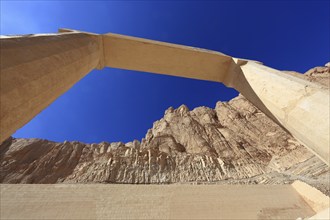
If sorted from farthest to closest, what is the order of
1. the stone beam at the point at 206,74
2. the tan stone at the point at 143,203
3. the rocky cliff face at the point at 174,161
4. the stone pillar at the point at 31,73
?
the rocky cliff face at the point at 174,161, the tan stone at the point at 143,203, the stone beam at the point at 206,74, the stone pillar at the point at 31,73

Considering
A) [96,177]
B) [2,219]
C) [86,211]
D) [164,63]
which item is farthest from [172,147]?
[164,63]

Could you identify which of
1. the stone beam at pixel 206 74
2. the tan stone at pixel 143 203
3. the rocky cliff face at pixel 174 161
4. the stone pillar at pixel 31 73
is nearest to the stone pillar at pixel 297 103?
the stone beam at pixel 206 74

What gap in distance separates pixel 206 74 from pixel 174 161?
14253mm

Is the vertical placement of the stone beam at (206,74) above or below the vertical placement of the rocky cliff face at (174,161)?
below

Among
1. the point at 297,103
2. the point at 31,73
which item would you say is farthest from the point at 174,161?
the point at 31,73

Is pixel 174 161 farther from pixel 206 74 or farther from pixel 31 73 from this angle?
pixel 31 73

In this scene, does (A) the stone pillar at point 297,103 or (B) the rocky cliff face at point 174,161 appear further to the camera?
(B) the rocky cliff face at point 174,161

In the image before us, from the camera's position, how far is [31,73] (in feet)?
7.06

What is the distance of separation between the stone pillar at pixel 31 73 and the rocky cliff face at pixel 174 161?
13.4m

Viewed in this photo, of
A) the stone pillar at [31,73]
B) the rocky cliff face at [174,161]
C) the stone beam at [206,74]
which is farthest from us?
the rocky cliff face at [174,161]

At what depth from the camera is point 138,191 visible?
30.7 feet

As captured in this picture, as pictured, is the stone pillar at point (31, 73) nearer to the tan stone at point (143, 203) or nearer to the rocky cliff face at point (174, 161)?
the tan stone at point (143, 203)

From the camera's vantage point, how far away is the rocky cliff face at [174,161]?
15.4m

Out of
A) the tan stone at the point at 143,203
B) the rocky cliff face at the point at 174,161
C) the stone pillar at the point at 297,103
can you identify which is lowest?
the stone pillar at the point at 297,103
